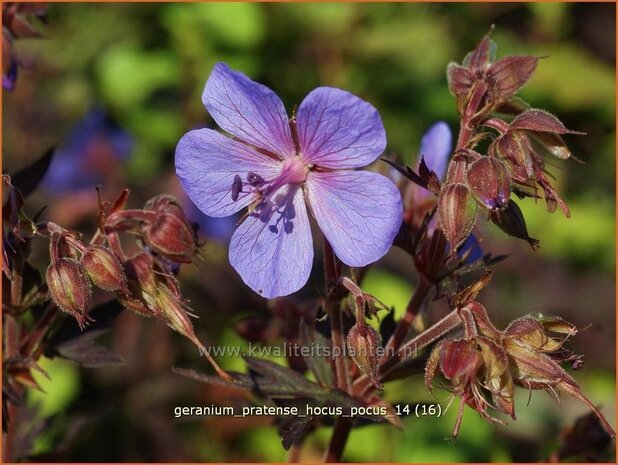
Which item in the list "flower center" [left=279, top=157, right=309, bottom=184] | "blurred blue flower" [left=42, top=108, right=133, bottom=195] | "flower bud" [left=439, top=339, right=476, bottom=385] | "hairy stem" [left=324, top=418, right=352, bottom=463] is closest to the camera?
"flower bud" [left=439, top=339, right=476, bottom=385]

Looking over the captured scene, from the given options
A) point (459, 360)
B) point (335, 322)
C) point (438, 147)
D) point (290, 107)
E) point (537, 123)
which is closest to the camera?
point (459, 360)

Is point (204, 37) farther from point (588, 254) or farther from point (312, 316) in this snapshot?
point (312, 316)

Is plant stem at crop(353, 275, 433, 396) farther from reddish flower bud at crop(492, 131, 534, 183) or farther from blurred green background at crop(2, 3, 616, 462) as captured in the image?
blurred green background at crop(2, 3, 616, 462)

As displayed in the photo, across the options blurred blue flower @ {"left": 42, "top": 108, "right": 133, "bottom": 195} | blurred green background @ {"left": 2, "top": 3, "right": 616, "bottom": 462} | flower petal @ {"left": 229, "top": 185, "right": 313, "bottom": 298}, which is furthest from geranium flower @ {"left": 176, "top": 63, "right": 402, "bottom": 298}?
blurred blue flower @ {"left": 42, "top": 108, "right": 133, "bottom": 195}

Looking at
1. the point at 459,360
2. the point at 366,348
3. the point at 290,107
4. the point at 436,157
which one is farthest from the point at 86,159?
the point at 459,360

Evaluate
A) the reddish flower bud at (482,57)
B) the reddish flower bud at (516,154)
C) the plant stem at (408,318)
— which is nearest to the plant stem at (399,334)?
the plant stem at (408,318)

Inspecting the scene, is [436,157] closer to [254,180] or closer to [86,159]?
[254,180]

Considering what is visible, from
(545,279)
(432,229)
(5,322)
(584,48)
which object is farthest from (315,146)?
(584,48)

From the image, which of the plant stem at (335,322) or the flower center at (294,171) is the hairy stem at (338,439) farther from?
the flower center at (294,171)
